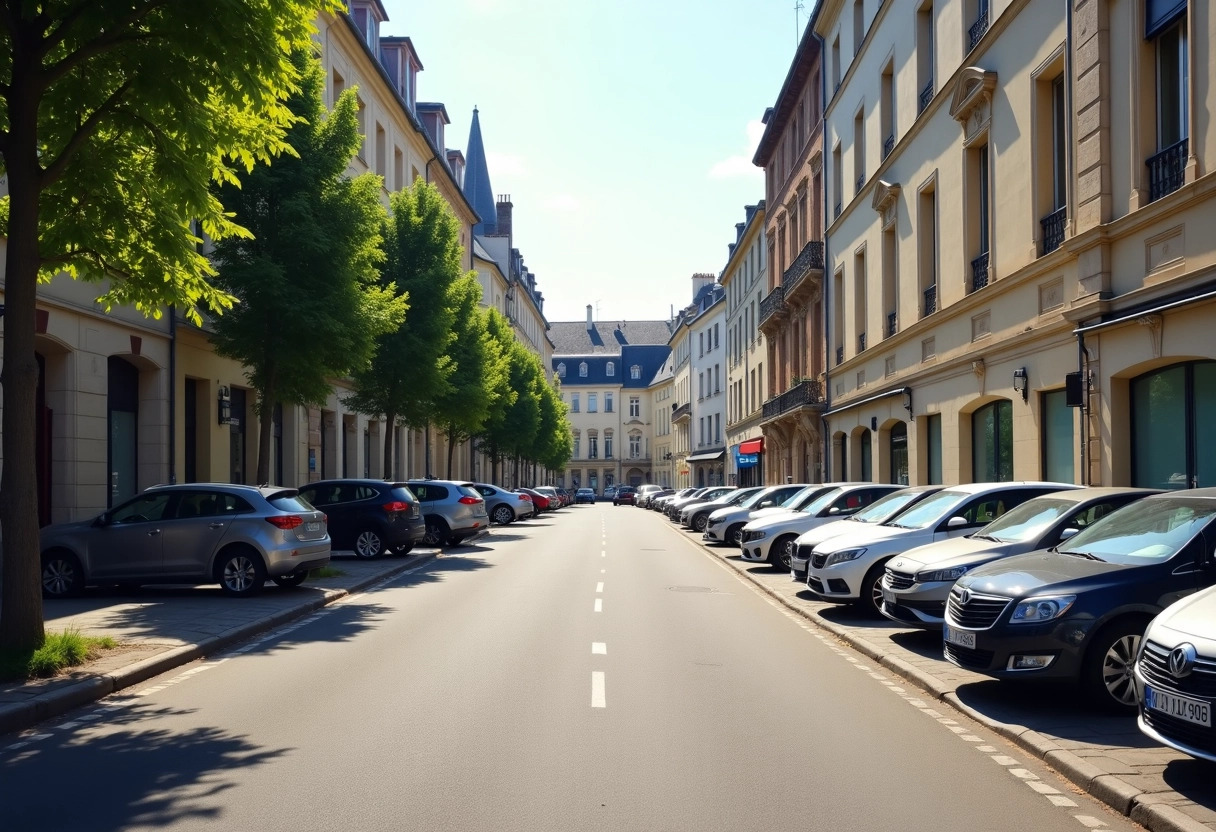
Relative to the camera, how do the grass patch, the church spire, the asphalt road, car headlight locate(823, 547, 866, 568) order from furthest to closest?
the church spire < car headlight locate(823, 547, 866, 568) < the grass patch < the asphalt road

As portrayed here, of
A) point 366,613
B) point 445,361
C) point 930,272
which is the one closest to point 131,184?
point 366,613

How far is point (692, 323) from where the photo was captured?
8644cm

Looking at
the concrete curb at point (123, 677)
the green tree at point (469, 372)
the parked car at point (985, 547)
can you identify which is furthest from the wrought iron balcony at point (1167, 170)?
the green tree at point (469, 372)

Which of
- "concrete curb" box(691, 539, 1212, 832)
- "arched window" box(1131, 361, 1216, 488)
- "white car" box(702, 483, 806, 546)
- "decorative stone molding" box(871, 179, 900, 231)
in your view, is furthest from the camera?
"decorative stone molding" box(871, 179, 900, 231)

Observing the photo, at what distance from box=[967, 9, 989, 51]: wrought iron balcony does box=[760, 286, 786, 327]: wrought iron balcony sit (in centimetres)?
2097

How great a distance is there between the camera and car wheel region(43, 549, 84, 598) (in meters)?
14.9

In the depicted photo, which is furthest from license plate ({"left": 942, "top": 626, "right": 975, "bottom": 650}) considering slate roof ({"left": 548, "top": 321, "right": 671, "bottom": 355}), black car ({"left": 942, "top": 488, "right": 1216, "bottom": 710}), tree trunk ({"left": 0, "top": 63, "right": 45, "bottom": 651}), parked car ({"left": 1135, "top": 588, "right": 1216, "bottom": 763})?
slate roof ({"left": 548, "top": 321, "right": 671, "bottom": 355})

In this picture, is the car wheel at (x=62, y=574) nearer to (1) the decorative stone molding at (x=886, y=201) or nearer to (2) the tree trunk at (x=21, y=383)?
(2) the tree trunk at (x=21, y=383)

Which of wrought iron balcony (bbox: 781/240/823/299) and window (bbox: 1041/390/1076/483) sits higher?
wrought iron balcony (bbox: 781/240/823/299)

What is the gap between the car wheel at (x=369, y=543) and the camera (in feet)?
74.1

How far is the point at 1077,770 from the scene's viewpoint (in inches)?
247

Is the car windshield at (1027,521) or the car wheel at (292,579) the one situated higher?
the car windshield at (1027,521)

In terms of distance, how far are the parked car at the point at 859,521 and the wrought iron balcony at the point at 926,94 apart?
11.7 m

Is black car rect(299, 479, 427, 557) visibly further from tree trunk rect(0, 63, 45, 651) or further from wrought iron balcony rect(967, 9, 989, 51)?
wrought iron balcony rect(967, 9, 989, 51)
